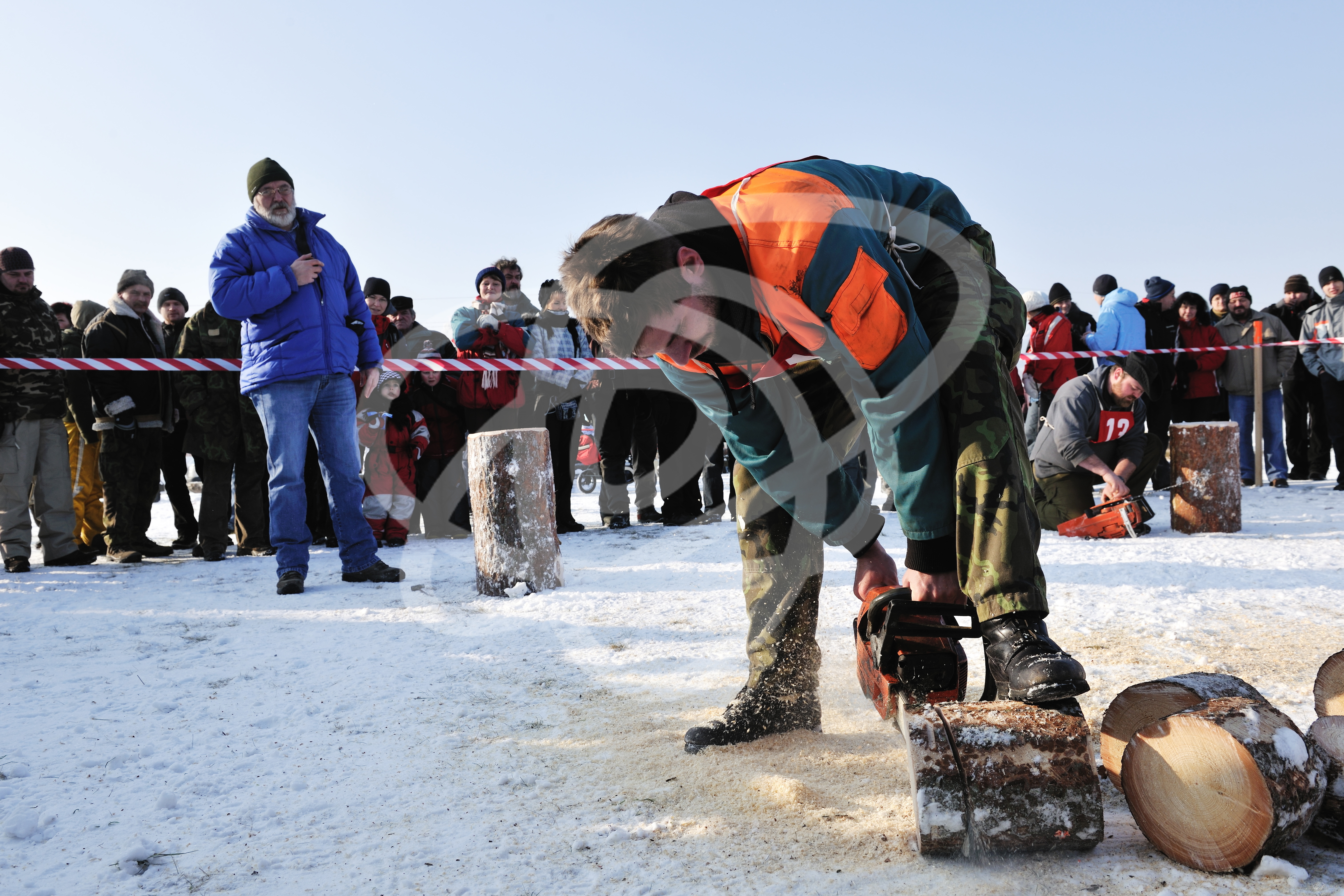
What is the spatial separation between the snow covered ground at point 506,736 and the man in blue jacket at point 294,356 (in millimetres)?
290

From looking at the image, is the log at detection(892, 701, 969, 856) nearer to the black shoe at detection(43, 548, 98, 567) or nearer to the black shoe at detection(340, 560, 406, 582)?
the black shoe at detection(340, 560, 406, 582)

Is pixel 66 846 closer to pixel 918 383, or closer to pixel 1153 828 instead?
pixel 918 383

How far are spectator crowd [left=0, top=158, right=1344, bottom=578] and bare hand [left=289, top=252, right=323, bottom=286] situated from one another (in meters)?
0.01

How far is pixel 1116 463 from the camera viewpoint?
5.55 metres

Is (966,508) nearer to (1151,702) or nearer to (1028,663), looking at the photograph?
(1028,663)

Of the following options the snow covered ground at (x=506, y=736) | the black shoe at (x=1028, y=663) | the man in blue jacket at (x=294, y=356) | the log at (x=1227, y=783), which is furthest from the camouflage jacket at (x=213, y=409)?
the log at (x=1227, y=783)

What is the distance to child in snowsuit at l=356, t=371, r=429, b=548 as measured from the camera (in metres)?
5.69

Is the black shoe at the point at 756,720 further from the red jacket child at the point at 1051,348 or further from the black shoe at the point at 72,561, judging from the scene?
the red jacket child at the point at 1051,348

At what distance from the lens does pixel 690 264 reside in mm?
1667

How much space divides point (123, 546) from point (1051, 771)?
558cm

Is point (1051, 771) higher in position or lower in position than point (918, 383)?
lower

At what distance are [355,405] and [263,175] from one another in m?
1.18

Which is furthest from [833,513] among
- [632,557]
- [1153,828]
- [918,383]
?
[632,557]

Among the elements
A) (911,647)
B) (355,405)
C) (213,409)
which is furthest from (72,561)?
(911,647)
